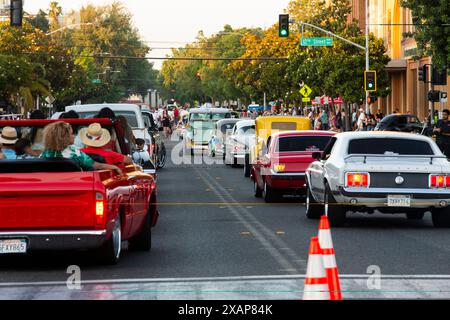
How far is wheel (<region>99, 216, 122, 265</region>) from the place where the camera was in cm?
1322

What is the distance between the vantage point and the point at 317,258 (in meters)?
8.95

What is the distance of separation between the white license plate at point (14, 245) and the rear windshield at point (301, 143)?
12.4m

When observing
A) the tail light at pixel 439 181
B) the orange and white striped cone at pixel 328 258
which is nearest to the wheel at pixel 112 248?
the orange and white striped cone at pixel 328 258

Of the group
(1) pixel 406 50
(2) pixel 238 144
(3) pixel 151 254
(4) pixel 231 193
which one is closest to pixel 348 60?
(1) pixel 406 50

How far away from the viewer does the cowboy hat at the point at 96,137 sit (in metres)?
15.1

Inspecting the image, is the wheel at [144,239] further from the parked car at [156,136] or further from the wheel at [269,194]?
the parked car at [156,136]

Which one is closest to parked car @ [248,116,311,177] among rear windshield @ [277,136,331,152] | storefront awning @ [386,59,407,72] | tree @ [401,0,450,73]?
rear windshield @ [277,136,331,152]

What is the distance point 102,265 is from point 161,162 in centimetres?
2724

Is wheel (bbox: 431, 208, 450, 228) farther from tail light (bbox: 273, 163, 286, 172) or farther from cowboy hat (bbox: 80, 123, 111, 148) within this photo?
cowboy hat (bbox: 80, 123, 111, 148)

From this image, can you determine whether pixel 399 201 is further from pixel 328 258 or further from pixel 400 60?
pixel 400 60

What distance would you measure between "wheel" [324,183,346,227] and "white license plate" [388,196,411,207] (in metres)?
0.81

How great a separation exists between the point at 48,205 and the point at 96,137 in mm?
2702

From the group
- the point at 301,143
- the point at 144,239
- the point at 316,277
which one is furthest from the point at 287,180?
the point at 316,277
